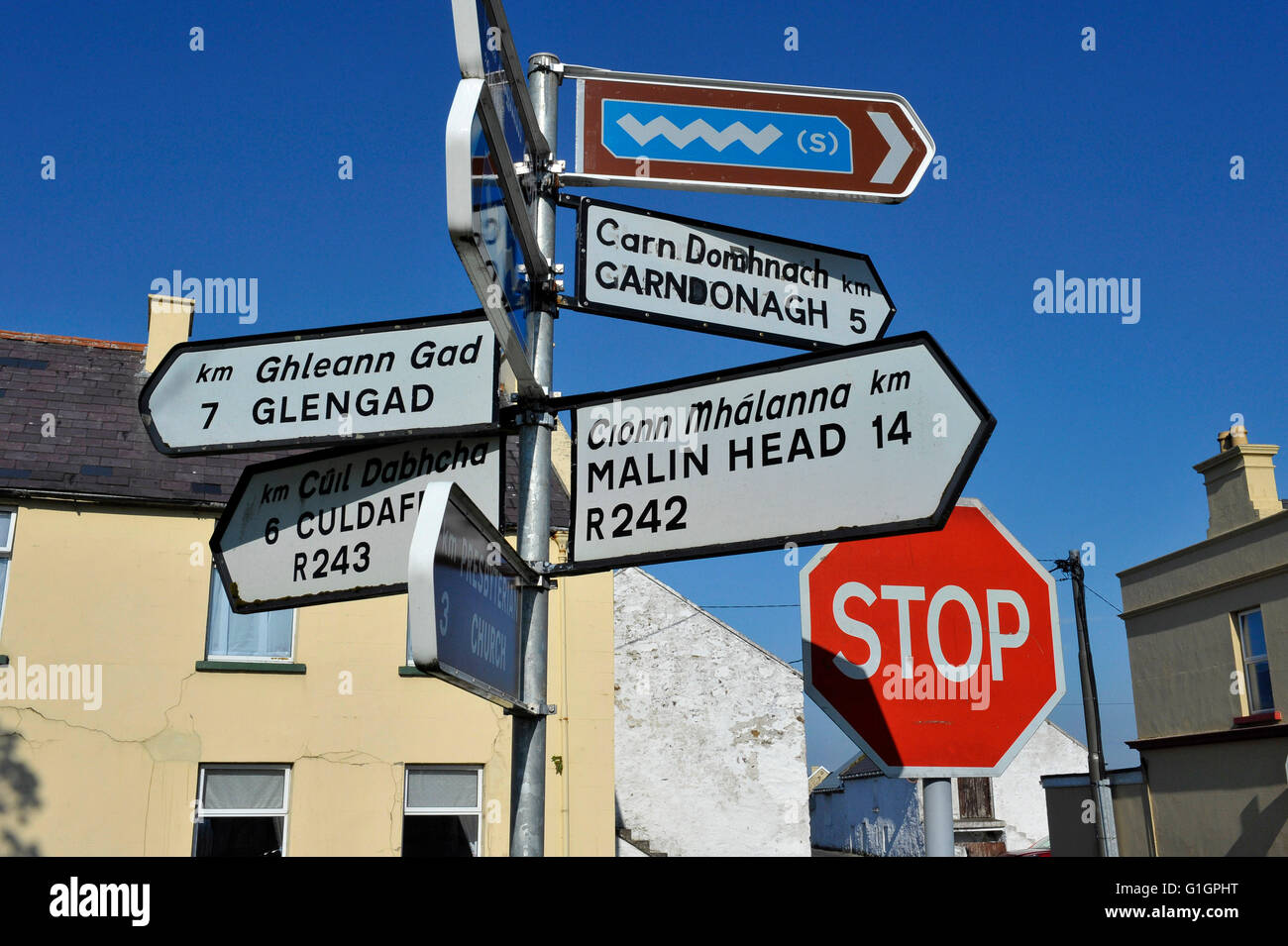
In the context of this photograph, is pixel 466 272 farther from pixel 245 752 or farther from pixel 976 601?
pixel 245 752

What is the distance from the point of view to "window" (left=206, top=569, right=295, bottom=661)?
12.8 m

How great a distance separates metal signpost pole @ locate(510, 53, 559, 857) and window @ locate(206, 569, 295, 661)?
10.2 meters

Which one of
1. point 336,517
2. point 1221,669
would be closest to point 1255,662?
point 1221,669

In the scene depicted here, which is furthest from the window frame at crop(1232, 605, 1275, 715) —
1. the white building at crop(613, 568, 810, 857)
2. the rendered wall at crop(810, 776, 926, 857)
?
the rendered wall at crop(810, 776, 926, 857)

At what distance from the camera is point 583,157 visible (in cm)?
386

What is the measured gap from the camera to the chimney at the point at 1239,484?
21.7 m

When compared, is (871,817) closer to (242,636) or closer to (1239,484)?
(1239,484)

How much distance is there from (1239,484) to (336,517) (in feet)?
73.1

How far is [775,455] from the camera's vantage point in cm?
318

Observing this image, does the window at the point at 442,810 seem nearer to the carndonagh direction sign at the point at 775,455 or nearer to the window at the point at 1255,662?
the carndonagh direction sign at the point at 775,455

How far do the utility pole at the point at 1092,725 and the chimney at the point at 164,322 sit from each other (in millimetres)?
18755

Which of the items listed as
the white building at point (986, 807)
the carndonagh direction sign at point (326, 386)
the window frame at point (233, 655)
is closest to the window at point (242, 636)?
the window frame at point (233, 655)
